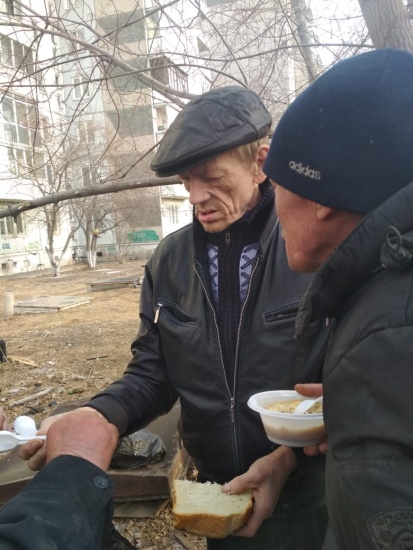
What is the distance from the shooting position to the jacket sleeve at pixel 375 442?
78 centimetres

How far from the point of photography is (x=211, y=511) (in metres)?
1.67

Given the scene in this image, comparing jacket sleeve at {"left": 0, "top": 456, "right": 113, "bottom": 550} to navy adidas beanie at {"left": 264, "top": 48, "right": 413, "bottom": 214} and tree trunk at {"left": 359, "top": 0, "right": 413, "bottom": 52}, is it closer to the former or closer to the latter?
navy adidas beanie at {"left": 264, "top": 48, "right": 413, "bottom": 214}

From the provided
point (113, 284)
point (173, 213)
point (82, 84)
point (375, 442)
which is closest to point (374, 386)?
point (375, 442)

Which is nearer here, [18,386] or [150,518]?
[150,518]

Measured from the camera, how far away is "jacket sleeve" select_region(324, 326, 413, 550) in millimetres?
782

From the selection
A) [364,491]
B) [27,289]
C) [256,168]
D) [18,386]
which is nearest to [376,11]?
[256,168]

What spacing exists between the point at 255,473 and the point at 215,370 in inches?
14.9

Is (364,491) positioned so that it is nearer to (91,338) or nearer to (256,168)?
(256,168)

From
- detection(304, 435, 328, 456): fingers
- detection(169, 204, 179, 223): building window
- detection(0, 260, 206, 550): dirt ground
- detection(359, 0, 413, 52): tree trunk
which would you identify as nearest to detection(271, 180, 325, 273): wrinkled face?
detection(304, 435, 328, 456): fingers

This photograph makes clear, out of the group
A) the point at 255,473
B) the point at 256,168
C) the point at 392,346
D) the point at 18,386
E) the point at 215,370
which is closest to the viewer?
the point at 392,346

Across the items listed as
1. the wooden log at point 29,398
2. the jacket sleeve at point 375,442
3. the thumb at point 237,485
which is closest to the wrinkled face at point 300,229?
the jacket sleeve at point 375,442

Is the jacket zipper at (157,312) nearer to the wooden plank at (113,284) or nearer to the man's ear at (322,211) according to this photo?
the man's ear at (322,211)

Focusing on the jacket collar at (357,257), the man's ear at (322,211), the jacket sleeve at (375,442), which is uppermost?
the man's ear at (322,211)

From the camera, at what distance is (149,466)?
3.57 metres
